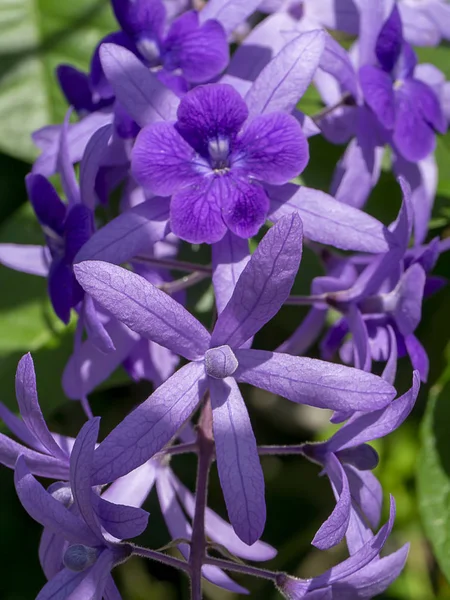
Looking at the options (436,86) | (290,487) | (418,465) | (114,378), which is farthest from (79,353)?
(290,487)

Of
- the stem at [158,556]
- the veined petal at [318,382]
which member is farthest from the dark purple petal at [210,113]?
the stem at [158,556]

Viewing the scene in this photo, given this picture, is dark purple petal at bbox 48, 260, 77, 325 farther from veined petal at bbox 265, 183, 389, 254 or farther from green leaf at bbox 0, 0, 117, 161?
green leaf at bbox 0, 0, 117, 161

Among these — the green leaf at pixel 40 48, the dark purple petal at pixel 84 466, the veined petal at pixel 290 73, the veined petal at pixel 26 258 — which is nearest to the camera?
the dark purple petal at pixel 84 466

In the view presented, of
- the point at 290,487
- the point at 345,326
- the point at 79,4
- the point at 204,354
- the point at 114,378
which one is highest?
the point at 79,4

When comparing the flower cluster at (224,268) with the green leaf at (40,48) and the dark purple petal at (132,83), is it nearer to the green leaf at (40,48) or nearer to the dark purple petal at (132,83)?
the dark purple petal at (132,83)

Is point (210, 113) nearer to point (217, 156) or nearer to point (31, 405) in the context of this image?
point (217, 156)

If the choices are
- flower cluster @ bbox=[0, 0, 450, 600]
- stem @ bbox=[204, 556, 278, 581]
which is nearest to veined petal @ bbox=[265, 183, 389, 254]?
flower cluster @ bbox=[0, 0, 450, 600]

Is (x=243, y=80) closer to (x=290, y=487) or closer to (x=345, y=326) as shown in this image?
(x=345, y=326)
